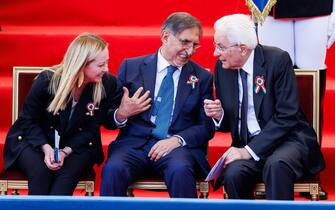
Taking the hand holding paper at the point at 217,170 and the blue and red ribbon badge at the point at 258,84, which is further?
the blue and red ribbon badge at the point at 258,84

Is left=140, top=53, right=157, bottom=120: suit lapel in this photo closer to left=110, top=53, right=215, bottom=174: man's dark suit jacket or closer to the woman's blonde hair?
left=110, top=53, right=215, bottom=174: man's dark suit jacket

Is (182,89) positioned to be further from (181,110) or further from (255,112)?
(255,112)

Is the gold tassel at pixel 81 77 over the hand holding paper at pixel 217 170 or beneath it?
over

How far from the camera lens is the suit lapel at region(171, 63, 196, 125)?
5332mm

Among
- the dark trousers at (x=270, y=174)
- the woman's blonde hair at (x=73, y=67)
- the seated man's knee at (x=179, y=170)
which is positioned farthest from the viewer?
the woman's blonde hair at (x=73, y=67)

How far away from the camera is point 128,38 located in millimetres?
6949

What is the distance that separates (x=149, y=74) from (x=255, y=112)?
632 millimetres

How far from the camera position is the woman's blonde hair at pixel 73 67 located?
5172 millimetres

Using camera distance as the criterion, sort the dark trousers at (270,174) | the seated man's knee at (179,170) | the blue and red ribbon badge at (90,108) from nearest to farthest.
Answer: the dark trousers at (270,174) → the seated man's knee at (179,170) → the blue and red ribbon badge at (90,108)

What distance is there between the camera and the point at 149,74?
5.39 m

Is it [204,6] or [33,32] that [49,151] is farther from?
[204,6]

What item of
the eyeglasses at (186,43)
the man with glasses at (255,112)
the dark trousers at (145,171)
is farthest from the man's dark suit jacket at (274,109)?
the dark trousers at (145,171)

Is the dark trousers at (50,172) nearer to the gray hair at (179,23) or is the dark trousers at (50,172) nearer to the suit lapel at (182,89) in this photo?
the suit lapel at (182,89)

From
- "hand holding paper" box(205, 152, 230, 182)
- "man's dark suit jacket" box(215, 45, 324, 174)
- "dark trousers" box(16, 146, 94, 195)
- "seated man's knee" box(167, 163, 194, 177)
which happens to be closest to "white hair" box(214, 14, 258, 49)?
"man's dark suit jacket" box(215, 45, 324, 174)
